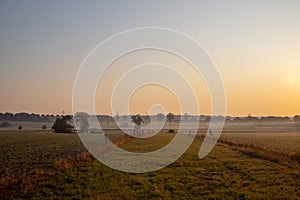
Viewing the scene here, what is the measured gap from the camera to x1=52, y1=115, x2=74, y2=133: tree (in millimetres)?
110419

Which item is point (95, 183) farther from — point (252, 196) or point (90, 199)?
point (252, 196)

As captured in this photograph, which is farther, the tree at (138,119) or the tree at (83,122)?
the tree at (138,119)

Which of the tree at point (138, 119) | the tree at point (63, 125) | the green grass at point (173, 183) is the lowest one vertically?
the green grass at point (173, 183)

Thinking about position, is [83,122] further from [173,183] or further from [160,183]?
[173,183]

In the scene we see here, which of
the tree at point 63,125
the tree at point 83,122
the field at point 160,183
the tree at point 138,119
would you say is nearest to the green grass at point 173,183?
the field at point 160,183

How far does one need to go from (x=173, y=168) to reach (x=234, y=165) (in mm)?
4470

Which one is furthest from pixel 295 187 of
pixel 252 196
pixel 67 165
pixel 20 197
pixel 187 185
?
pixel 67 165

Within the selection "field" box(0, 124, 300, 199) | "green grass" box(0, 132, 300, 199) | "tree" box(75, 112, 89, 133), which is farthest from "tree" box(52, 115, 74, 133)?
"green grass" box(0, 132, 300, 199)

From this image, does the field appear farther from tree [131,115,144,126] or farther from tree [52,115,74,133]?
tree [131,115,144,126]

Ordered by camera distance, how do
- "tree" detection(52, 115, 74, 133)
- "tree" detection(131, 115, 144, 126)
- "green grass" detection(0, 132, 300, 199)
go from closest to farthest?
"green grass" detection(0, 132, 300, 199), "tree" detection(52, 115, 74, 133), "tree" detection(131, 115, 144, 126)

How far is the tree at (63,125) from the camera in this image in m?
110

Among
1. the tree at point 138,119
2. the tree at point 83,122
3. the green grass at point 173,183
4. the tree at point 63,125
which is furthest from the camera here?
the tree at point 138,119

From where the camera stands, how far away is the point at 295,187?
56.1ft

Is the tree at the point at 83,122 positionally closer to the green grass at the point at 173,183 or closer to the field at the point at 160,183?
the field at the point at 160,183
